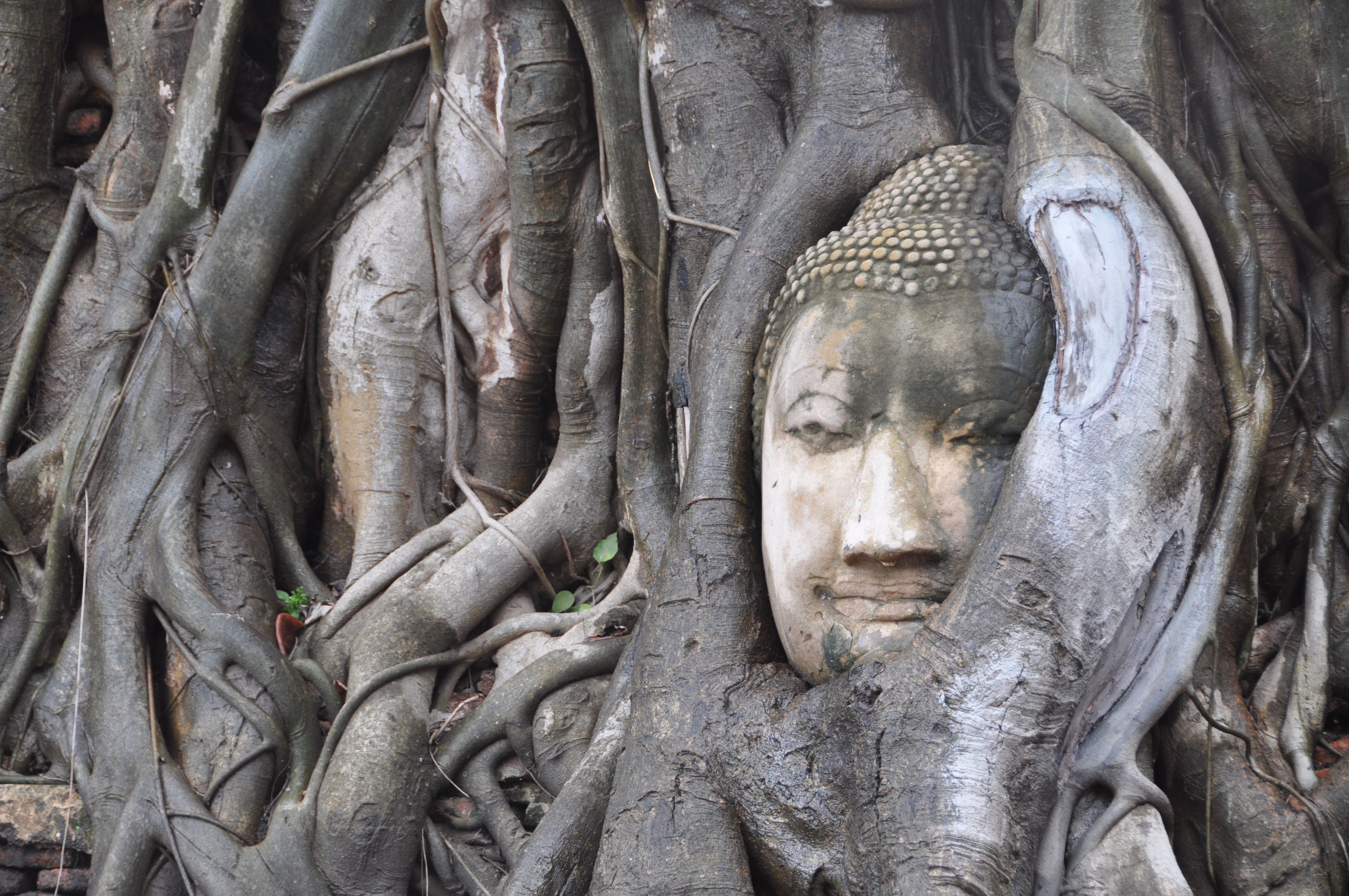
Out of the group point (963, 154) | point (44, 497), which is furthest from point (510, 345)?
point (963, 154)

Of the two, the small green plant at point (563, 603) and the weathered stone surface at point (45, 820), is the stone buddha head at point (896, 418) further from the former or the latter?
the weathered stone surface at point (45, 820)

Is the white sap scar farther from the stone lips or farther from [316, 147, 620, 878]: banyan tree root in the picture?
[316, 147, 620, 878]: banyan tree root

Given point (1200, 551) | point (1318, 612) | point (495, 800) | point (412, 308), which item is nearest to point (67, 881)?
point (495, 800)

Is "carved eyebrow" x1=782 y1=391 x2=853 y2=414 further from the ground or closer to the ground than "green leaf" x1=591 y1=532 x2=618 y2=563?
further from the ground

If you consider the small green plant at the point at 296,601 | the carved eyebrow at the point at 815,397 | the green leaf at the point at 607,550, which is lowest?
the small green plant at the point at 296,601

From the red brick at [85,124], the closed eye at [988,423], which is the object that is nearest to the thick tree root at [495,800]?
the closed eye at [988,423]

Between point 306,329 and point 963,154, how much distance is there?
2.20 m

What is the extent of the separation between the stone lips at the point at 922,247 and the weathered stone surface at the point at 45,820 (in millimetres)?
2036

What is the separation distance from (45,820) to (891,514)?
238 centimetres

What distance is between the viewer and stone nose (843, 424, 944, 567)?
175 cm

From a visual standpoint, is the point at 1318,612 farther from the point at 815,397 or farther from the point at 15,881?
the point at 15,881

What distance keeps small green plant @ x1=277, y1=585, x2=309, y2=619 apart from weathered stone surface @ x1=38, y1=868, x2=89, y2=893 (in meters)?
0.82

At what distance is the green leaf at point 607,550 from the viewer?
124 inches

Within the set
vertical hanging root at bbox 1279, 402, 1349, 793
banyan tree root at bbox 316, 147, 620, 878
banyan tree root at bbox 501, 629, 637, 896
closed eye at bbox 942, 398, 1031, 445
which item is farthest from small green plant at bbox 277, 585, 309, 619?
vertical hanging root at bbox 1279, 402, 1349, 793
